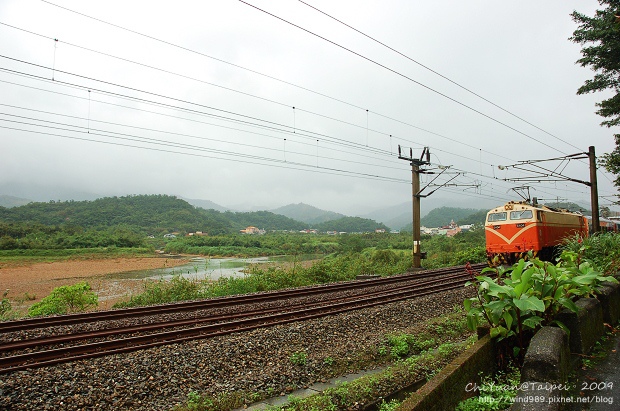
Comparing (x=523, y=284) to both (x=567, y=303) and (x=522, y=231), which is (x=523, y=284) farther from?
(x=522, y=231)

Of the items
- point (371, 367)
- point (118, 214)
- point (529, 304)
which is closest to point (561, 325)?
point (529, 304)

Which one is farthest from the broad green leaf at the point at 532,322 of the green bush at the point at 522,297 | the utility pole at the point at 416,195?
the utility pole at the point at 416,195

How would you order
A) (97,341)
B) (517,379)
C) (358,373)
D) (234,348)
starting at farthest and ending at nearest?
(97,341), (234,348), (358,373), (517,379)

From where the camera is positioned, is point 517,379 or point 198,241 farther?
point 198,241

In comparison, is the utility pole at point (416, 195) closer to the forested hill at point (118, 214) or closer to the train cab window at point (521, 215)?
the train cab window at point (521, 215)

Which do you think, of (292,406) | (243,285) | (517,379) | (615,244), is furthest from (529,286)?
(243,285)

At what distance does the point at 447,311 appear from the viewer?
10.0 metres

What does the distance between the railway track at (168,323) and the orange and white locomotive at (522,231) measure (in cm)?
425

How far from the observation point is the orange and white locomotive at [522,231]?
15844 millimetres

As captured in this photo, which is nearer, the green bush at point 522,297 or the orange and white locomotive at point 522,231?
the green bush at point 522,297

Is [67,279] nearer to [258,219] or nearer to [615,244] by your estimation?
[615,244]

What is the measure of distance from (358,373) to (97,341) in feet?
16.2

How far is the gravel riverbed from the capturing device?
195 inches

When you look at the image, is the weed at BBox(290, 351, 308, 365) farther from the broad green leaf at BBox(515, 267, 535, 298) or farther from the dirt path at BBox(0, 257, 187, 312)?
the dirt path at BBox(0, 257, 187, 312)
